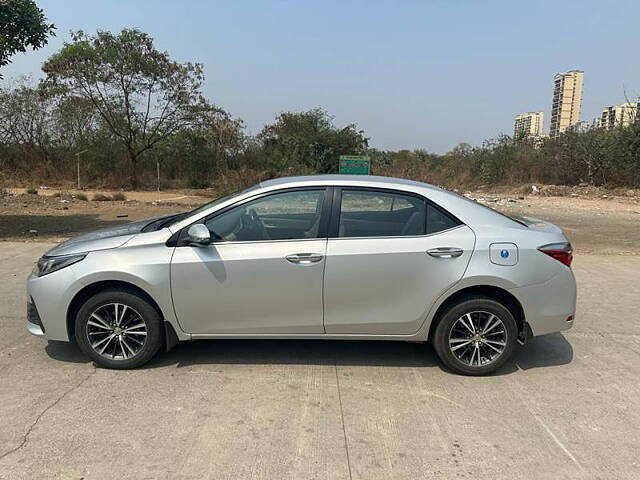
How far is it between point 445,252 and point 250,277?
1602 mm

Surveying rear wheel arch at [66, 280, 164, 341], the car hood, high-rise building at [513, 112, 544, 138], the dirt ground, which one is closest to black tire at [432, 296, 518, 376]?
rear wheel arch at [66, 280, 164, 341]

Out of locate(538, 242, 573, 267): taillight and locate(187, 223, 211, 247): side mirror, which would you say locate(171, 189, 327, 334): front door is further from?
locate(538, 242, 573, 267): taillight

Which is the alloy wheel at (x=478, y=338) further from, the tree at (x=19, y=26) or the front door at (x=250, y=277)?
the tree at (x=19, y=26)

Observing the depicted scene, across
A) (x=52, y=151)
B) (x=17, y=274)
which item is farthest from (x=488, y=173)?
(x=17, y=274)

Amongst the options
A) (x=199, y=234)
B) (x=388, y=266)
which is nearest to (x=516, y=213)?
(x=388, y=266)

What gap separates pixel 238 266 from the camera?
13.3ft

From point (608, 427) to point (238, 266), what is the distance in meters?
2.94

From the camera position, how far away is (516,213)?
1841 cm

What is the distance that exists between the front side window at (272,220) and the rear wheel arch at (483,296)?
1.23 meters

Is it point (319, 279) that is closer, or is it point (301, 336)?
point (319, 279)

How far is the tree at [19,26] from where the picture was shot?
1022 centimetres

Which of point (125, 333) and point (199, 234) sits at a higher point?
point (199, 234)

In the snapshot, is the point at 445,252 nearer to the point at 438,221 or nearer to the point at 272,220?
the point at 438,221

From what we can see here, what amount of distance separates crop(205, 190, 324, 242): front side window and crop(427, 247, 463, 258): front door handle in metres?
0.96
